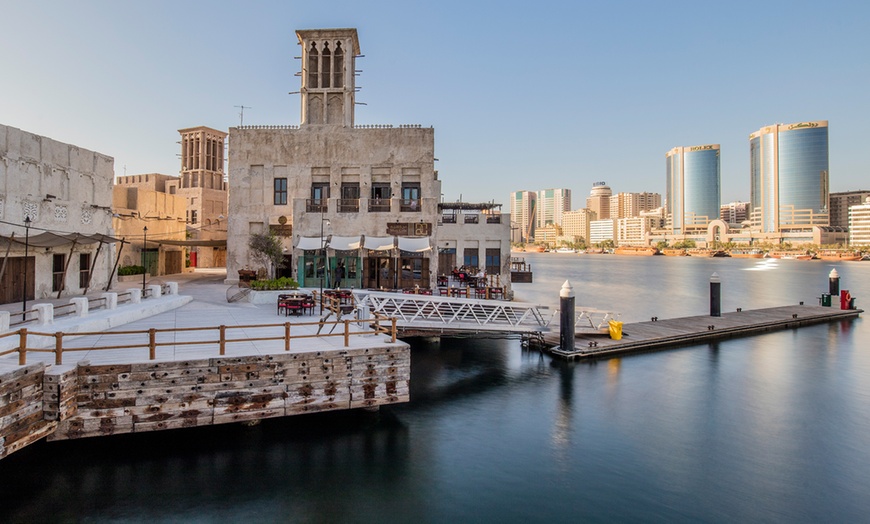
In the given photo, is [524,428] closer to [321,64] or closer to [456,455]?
[456,455]

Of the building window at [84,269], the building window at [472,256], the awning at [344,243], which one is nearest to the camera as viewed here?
the building window at [84,269]

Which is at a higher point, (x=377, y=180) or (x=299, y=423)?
(x=377, y=180)

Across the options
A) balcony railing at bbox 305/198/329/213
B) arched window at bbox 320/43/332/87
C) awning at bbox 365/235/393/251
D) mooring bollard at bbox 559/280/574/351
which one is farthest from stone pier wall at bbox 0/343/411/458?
arched window at bbox 320/43/332/87

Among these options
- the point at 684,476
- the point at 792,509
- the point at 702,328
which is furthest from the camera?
the point at 702,328

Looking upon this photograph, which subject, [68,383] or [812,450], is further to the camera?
[812,450]

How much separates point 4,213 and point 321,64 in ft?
76.8

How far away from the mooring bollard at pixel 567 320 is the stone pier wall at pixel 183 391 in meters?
10.1

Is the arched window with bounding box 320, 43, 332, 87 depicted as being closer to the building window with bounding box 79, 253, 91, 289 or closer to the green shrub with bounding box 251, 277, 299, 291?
the green shrub with bounding box 251, 277, 299, 291

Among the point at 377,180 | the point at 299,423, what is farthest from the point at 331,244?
the point at 299,423

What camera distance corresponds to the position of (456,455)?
41.9 feet

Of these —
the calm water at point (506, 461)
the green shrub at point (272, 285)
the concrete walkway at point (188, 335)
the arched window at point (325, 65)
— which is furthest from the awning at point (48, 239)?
the arched window at point (325, 65)

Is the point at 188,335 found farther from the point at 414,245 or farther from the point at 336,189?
the point at 336,189

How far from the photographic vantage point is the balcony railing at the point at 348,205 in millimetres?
31484

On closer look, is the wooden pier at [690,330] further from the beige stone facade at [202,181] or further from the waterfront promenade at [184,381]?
the beige stone facade at [202,181]
